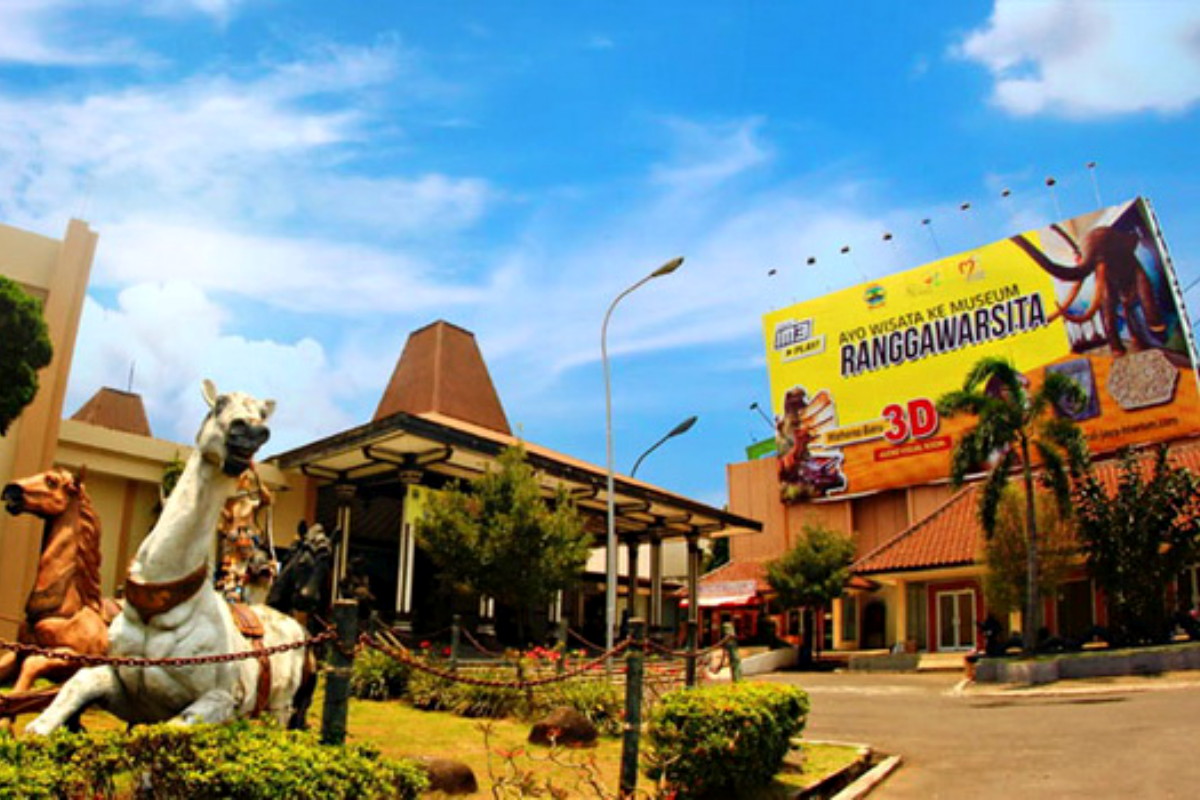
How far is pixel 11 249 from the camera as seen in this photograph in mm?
21047

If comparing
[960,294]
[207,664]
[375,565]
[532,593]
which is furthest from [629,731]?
[960,294]

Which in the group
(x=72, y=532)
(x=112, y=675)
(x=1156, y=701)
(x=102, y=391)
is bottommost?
(x=1156, y=701)

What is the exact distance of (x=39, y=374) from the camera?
795 inches

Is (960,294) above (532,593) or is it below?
above

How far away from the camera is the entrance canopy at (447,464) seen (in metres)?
18.8

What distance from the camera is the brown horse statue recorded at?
6.69 meters

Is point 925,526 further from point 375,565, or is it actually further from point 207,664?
point 207,664

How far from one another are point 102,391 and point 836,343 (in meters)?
32.1

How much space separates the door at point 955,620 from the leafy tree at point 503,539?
786 inches

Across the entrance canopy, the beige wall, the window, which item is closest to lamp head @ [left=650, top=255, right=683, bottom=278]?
the entrance canopy

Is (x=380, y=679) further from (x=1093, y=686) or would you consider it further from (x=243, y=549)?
(x=1093, y=686)

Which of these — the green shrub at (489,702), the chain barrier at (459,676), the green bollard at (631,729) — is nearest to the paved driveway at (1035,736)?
the green bollard at (631,729)

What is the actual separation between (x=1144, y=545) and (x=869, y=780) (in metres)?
16.2

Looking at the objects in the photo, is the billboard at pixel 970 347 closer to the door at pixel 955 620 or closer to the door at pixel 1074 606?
the door at pixel 1074 606
